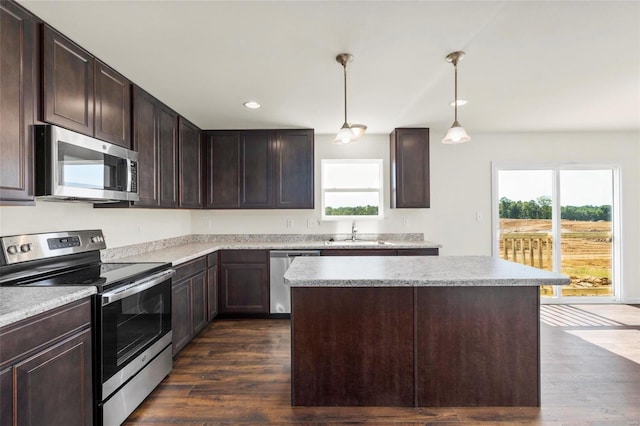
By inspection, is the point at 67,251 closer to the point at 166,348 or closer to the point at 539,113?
the point at 166,348

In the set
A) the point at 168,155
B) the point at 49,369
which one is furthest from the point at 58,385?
the point at 168,155

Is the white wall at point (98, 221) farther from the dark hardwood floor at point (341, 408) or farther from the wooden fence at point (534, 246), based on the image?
the wooden fence at point (534, 246)

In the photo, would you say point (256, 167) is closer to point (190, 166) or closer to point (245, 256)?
point (190, 166)

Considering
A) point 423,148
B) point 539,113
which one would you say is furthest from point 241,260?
point 539,113

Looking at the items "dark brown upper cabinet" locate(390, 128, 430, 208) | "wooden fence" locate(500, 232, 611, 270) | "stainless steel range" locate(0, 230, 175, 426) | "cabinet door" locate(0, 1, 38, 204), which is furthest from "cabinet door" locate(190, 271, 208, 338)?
"wooden fence" locate(500, 232, 611, 270)

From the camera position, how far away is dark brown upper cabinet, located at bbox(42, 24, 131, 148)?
174 cm

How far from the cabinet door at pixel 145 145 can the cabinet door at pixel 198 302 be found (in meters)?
0.84

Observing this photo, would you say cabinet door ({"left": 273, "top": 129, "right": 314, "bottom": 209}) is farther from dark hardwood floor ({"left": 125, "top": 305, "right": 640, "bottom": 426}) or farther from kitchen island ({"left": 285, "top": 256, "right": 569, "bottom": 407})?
kitchen island ({"left": 285, "top": 256, "right": 569, "bottom": 407})

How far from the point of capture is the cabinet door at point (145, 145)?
8.41 feet

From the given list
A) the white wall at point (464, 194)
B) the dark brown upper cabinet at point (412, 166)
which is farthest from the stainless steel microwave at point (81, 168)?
the dark brown upper cabinet at point (412, 166)

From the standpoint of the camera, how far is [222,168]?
397 cm

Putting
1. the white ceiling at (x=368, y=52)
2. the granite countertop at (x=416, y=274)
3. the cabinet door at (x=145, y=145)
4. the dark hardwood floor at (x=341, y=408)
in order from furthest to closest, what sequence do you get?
the cabinet door at (x=145, y=145) → the dark hardwood floor at (x=341, y=408) → the granite countertop at (x=416, y=274) → the white ceiling at (x=368, y=52)

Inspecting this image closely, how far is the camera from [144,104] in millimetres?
2674

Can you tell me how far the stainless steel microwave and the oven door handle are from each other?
61 cm
